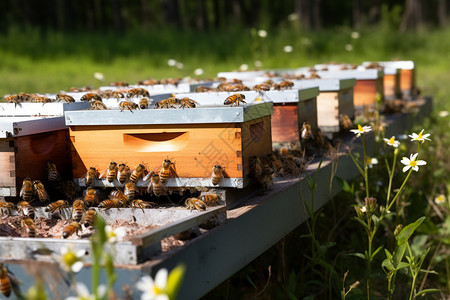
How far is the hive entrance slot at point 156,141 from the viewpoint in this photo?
2.27m

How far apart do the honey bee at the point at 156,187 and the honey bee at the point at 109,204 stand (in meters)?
0.13

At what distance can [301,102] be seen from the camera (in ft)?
10.3

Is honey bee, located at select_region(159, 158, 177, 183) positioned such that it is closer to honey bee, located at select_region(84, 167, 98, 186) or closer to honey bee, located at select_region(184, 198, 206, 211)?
honey bee, located at select_region(184, 198, 206, 211)

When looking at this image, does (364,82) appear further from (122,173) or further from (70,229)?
(70,229)

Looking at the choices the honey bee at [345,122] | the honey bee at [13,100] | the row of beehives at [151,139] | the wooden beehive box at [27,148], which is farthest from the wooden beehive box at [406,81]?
the wooden beehive box at [27,148]

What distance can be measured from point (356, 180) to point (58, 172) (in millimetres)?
2009

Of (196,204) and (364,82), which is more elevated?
(364,82)

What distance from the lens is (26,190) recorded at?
7.29 ft

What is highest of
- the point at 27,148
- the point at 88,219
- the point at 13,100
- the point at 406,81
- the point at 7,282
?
the point at 406,81

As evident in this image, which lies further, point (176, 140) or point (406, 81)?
point (406, 81)

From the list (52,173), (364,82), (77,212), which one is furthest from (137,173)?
(364,82)

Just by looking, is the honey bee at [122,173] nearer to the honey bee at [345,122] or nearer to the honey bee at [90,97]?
the honey bee at [90,97]

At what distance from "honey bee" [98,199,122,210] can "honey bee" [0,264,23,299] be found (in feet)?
1.74

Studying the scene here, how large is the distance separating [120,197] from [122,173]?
94 mm
